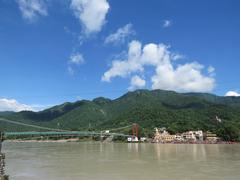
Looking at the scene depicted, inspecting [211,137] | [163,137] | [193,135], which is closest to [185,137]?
[193,135]

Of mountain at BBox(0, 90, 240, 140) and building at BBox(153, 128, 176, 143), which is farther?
mountain at BBox(0, 90, 240, 140)

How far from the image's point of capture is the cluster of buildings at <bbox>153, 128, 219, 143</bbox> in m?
71.4

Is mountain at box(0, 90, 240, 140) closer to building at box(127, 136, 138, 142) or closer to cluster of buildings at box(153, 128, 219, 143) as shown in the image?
cluster of buildings at box(153, 128, 219, 143)

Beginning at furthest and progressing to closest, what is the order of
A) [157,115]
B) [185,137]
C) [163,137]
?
1. [157,115]
2. [185,137]
3. [163,137]

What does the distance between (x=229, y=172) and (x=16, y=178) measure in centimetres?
1140

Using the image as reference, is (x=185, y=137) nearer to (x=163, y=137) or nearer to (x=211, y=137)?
(x=163, y=137)

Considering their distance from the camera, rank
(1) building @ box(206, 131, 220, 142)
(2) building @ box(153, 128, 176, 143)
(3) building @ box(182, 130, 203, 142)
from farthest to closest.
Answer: (2) building @ box(153, 128, 176, 143), (3) building @ box(182, 130, 203, 142), (1) building @ box(206, 131, 220, 142)

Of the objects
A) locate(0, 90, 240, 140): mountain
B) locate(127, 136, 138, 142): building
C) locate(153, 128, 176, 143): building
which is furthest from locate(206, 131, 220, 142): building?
locate(127, 136, 138, 142): building

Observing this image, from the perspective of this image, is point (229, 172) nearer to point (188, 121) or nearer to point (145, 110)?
point (188, 121)

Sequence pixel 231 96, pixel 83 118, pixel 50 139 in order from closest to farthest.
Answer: pixel 50 139, pixel 83 118, pixel 231 96

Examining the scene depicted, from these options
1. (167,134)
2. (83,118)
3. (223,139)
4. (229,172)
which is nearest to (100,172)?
(229,172)

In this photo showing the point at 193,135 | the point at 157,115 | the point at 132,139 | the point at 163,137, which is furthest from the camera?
the point at 157,115

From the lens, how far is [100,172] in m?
18.6

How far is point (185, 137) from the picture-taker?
77000 mm
